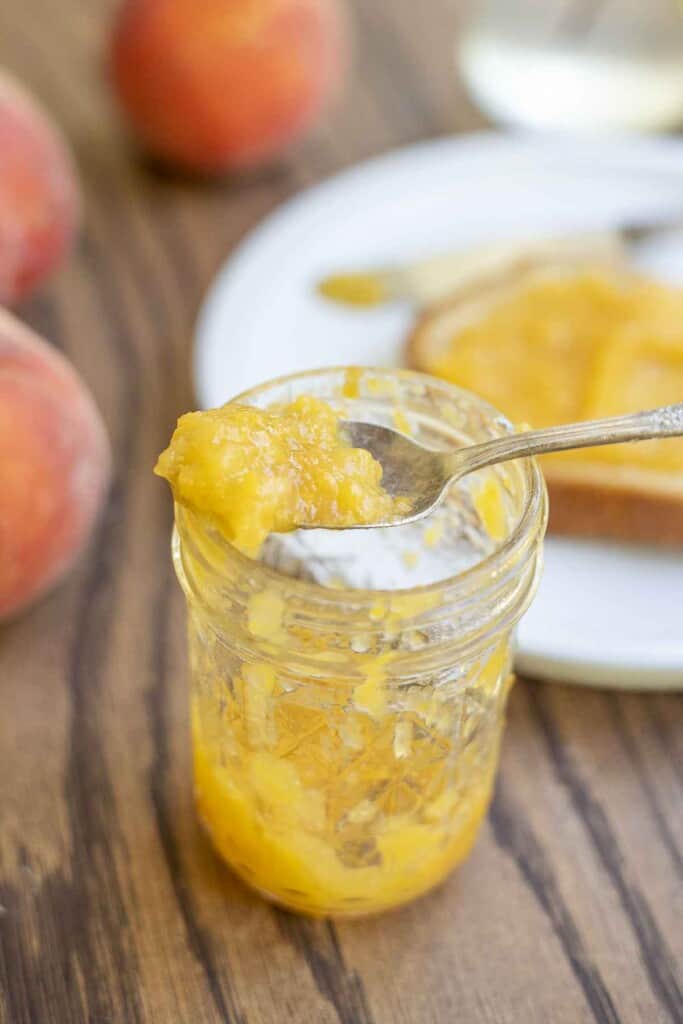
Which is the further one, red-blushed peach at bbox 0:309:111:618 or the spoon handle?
red-blushed peach at bbox 0:309:111:618

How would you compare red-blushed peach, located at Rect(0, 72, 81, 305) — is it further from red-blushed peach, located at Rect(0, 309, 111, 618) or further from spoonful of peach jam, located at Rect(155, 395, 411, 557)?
spoonful of peach jam, located at Rect(155, 395, 411, 557)

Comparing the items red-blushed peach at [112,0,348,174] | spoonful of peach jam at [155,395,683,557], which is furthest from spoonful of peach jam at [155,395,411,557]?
red-blushed peach at [112,0,348,174]

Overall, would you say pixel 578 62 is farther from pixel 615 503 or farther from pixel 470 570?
pixel 470 570

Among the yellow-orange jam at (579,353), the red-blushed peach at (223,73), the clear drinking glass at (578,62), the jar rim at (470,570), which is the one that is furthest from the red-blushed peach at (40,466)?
the clear drinking glass at (578,62)

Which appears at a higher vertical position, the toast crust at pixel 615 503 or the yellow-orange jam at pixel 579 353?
the yellow-orange jam at pixel 579 353

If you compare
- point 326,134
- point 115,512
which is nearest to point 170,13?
point 326,134

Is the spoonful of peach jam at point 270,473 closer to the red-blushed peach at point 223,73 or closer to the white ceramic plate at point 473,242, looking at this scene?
the white ceramic plate at point 473,242

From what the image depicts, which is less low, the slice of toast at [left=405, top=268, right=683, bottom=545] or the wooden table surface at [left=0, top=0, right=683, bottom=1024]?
the slice of toast at [left=405, top=268, right=683, bottom=545]
